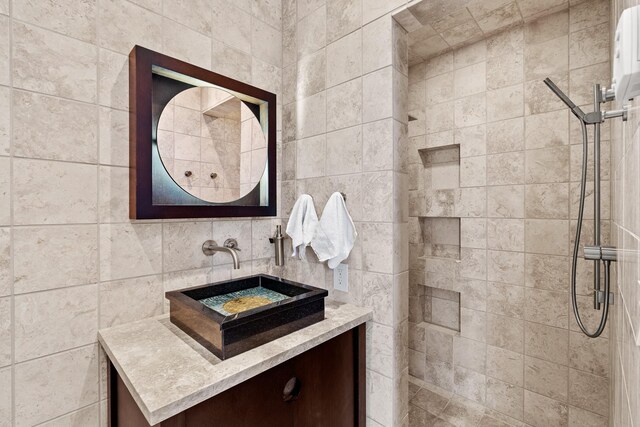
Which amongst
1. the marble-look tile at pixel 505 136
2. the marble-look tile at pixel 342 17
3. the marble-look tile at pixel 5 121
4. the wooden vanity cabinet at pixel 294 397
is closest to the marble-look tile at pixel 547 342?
the marble-look tile at pixel 505 136

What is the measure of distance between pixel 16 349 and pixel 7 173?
0.56 m

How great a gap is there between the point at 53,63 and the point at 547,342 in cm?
271

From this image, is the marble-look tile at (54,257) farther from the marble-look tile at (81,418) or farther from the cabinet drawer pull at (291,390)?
the cabinet drawer pull at (291,390)

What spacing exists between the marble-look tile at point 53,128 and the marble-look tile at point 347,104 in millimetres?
973

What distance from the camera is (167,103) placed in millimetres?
1248

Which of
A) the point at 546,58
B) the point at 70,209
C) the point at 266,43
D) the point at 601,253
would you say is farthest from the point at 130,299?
the point at 546,58

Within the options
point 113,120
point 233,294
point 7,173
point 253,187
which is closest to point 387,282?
point 233,294

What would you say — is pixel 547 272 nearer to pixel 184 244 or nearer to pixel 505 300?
pixel 505 300

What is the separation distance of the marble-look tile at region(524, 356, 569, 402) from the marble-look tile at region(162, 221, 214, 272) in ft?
6.58

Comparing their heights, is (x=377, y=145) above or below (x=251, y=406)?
above

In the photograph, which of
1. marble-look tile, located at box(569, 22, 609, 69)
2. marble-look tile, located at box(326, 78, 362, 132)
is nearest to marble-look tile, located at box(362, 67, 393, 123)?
marble-look tile, located at box(326, 78, 362, 132)

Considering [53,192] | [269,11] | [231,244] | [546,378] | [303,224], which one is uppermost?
[269,11]

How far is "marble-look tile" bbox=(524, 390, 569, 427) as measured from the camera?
1744 millimetres

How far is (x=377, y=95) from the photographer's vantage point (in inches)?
51.6
